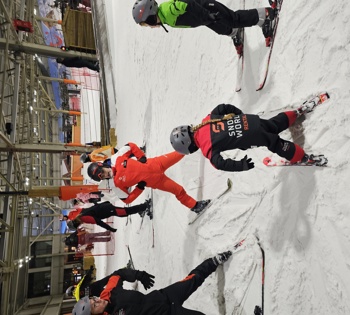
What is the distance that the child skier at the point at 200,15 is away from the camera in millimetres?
3104

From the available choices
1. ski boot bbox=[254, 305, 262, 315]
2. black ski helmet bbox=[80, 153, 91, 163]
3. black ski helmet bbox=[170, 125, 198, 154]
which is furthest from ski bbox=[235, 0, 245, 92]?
black ski helmet bbox=[80, 153, 91, 163]

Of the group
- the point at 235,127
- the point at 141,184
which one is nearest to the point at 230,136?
the point at 235,127

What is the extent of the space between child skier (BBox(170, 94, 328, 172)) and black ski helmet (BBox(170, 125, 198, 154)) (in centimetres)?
12

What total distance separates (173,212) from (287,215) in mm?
2766

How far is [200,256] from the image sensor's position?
424cm

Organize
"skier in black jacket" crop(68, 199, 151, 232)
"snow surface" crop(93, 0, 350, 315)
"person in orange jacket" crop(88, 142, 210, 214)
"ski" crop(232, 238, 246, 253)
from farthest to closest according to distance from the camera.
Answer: "skier in black jacket" crop(68, 199, 151, 232) < "person in orange jacket" crop(88, 142, 210, 214) < "ski" crop(232, 238, 246, 253) < "snow surface" crop(93, 0, 350, 315)

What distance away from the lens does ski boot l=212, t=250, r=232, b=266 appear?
11.8ft

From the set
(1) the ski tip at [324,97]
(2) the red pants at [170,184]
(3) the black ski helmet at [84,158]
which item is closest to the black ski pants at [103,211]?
(3) the black ski helmet at [84,158]

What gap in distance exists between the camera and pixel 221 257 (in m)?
3.62

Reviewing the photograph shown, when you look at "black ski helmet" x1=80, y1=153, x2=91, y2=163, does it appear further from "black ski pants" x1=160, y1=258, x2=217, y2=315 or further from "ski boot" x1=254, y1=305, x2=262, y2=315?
"ski boot" x1=254, y1=305, x2=262, y2=315

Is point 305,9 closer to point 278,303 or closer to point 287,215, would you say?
point 287,215

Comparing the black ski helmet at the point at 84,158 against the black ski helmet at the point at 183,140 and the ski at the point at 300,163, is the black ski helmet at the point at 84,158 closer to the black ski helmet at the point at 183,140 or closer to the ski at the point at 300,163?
the black ski helmet at the point at 183,140

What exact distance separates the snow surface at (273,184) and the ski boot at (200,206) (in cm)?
11

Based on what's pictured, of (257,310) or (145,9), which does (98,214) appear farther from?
(145,9)
